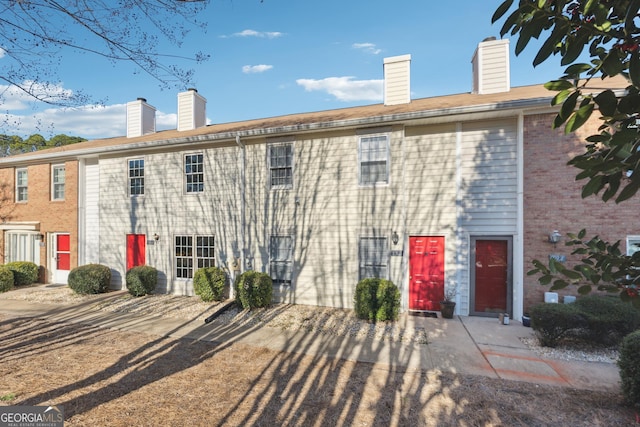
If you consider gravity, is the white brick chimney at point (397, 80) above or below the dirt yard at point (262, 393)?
above

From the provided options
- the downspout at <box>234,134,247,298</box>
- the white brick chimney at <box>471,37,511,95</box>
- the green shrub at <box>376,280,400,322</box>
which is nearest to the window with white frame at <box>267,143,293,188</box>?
the downspout at <box>234,134,247,298</box>

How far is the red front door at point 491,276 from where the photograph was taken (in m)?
8.01

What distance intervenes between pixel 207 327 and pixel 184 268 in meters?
4.02

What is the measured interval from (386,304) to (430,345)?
63.0 inches

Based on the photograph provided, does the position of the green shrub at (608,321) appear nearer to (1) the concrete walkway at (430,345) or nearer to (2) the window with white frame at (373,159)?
(1) the concrete walkway at (430,345)

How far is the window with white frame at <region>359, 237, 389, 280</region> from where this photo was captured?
28.5 feet

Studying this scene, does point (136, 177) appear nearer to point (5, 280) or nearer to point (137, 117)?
point (137, 117)

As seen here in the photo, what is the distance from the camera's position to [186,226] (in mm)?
10656

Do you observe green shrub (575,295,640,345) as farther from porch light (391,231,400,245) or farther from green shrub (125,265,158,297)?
green shrub (125,265,158,297)

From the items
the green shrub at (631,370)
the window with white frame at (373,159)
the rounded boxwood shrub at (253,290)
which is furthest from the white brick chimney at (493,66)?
the rounded boxwood shrub at (253,290)

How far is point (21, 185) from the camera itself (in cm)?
1329

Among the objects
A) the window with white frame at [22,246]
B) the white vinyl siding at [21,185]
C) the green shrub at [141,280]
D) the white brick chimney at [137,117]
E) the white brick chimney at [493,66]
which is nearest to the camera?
the white brick chimney at [493,66]

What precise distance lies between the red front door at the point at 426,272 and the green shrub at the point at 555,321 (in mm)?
2476

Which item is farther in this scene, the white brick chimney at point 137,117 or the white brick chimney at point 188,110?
the white brick chimney at point 137,117
